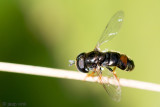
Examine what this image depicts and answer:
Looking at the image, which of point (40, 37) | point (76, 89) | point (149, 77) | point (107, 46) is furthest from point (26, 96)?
point (149, 77)

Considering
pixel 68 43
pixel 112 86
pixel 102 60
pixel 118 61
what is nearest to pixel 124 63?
pixel 118 61

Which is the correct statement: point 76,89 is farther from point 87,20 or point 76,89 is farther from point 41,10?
point 41,10

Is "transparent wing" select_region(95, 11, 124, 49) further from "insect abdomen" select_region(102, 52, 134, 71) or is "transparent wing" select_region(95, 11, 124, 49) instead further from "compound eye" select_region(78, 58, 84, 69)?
"compound eye" select_region(78, 58, 84, 69)

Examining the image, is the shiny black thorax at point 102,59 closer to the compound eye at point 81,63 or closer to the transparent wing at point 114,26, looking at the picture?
the compound eye at point 81,63

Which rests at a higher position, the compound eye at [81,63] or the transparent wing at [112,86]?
the compound eye at [81,63]


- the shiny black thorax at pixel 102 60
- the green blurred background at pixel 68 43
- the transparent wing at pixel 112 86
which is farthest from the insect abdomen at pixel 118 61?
the green blurred background at pixel 68 43

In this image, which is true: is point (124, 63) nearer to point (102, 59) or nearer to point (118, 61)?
point (118, 61)

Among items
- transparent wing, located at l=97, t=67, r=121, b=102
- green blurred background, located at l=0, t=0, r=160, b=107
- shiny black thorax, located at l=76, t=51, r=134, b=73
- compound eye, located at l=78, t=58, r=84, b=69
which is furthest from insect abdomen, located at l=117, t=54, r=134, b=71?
green blurred background, located at l=0, t=0, r=160, b=107
